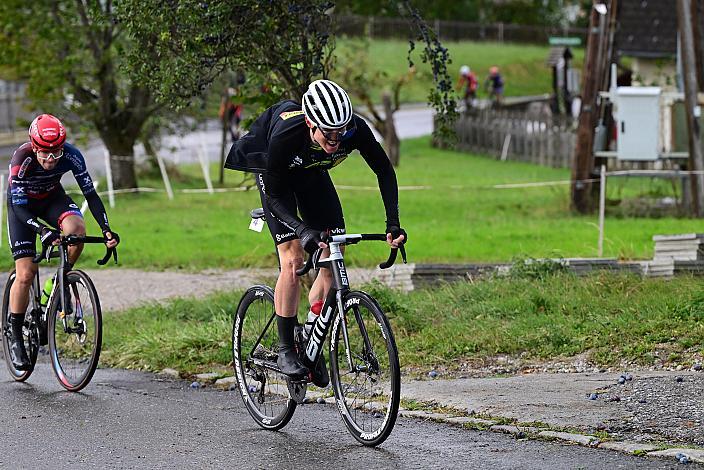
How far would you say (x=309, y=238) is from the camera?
6.94 m

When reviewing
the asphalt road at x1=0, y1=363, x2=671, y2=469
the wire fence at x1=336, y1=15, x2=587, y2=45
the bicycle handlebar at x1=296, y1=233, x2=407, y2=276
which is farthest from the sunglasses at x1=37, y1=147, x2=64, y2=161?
the wire fence at x1=336, y1=15, x2=587, y2=45

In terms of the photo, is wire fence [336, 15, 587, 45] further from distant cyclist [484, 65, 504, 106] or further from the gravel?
the gravel

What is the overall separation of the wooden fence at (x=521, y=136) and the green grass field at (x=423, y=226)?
570cm

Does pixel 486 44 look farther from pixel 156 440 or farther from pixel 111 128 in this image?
pixel 156 440

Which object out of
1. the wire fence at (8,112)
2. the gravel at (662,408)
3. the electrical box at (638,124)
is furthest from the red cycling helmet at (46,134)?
the wire fence at (8,112)

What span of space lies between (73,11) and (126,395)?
16.0m

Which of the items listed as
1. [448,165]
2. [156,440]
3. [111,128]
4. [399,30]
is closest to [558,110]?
[448,165]

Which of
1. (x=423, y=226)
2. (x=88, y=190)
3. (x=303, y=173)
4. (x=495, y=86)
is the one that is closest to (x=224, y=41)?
(x=88, y=190)

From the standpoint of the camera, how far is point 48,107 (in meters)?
25.2

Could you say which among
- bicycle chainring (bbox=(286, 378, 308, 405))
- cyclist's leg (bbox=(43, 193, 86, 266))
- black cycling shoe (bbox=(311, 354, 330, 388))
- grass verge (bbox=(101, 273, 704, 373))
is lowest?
grass verge (bbox=(101, 273, 704, 373))

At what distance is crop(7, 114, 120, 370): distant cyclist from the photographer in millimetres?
9086

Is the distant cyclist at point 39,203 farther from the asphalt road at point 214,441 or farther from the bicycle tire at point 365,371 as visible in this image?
the bicycle tire at point 365,371

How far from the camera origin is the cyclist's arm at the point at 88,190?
921 cm

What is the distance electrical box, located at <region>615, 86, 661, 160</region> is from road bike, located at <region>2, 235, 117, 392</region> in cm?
1128
